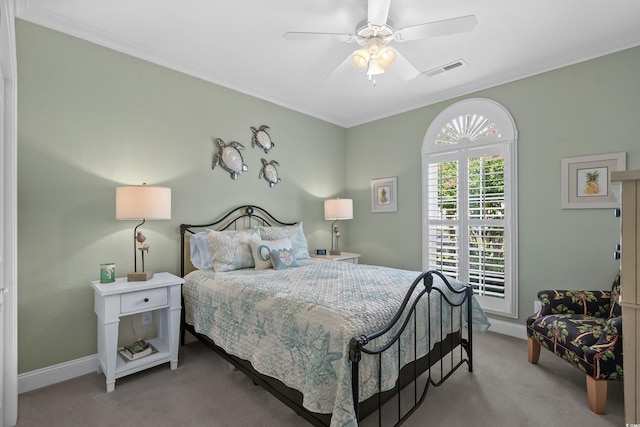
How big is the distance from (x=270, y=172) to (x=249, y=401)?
8.23 ft

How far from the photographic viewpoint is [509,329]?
3.32m

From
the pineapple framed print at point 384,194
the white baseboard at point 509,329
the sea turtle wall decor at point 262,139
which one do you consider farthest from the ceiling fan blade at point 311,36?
the white baseboard at point 509,329

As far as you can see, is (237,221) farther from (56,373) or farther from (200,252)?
(56,373)

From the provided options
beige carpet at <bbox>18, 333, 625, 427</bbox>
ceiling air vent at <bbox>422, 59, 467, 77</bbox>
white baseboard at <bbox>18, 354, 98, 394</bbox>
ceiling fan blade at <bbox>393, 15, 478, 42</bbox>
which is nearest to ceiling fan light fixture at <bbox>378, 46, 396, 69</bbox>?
ceiling fan blade at <bbox>393, 15, 478, 42</bbox>

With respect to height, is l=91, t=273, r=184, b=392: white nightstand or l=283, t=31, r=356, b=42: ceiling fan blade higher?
l=283, t=31, r=356, b=42: ceiling fan blade

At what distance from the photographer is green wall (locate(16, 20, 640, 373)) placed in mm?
2352

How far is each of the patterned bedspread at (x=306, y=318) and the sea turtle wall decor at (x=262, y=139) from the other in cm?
162

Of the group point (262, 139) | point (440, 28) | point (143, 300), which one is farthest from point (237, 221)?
point (440, 28)

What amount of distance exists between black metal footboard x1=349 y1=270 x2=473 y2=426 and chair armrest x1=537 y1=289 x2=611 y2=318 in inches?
28.2

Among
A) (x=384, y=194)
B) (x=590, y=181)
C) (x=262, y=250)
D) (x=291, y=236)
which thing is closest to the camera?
(x=590, y=181)

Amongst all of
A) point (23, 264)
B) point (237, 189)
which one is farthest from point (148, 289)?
point (237, 189)

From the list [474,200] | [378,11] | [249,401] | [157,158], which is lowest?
[249,401]

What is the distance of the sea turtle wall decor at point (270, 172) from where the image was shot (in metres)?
3.83

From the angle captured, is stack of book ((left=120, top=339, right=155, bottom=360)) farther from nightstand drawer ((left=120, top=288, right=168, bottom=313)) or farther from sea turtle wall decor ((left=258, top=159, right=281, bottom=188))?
sea turtle wall decor ((left=258, top=159, right=281, bottom=188))
